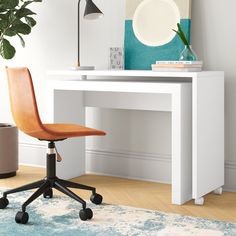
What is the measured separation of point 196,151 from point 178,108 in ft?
0.97

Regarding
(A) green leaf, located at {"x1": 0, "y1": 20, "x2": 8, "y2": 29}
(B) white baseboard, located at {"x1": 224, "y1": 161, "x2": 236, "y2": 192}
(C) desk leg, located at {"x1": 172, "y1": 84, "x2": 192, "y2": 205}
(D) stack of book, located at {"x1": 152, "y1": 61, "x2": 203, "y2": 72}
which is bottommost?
(B) white baseboard, located at {"x1": 224, "y1": 161, "x2": 236, "y2": 192}

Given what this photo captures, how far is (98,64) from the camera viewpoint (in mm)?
4730

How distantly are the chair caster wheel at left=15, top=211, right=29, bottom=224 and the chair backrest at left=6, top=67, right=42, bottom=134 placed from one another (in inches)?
20.0

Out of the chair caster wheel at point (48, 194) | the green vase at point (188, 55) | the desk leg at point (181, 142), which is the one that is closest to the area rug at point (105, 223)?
the chair caster wheel at point (48, 194)

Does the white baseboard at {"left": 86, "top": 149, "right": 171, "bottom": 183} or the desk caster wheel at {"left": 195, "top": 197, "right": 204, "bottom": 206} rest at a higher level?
the white baseboard at {"left": 86, "top": 149, "right": 171, "bottom": 183}

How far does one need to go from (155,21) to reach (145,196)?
129 cm

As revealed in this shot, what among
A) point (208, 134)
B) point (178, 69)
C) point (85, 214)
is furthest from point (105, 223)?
point (178, 69)

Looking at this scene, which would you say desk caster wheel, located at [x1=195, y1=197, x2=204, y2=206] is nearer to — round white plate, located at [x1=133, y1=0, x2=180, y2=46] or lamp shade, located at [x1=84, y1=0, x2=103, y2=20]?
round white plate, located at [x1=133, y1=0, x2=180, y2=46]

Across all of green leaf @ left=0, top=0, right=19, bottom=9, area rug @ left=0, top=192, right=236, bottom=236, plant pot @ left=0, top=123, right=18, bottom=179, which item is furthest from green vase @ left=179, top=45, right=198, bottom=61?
plant pot @ left=0, top=123, right=18, bottom=179

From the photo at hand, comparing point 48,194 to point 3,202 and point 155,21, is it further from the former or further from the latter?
point 155,21

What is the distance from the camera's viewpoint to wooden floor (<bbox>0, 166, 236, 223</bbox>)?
3.67m

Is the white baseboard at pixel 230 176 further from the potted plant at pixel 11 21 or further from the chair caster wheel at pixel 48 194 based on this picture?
the potted plant at pixel 11 21

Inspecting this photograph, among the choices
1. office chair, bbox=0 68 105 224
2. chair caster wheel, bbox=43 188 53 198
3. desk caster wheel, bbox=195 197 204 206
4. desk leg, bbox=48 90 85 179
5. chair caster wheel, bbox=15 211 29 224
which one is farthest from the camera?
desk leg, bbox=48 90 85 179

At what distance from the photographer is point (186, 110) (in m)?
3.81
